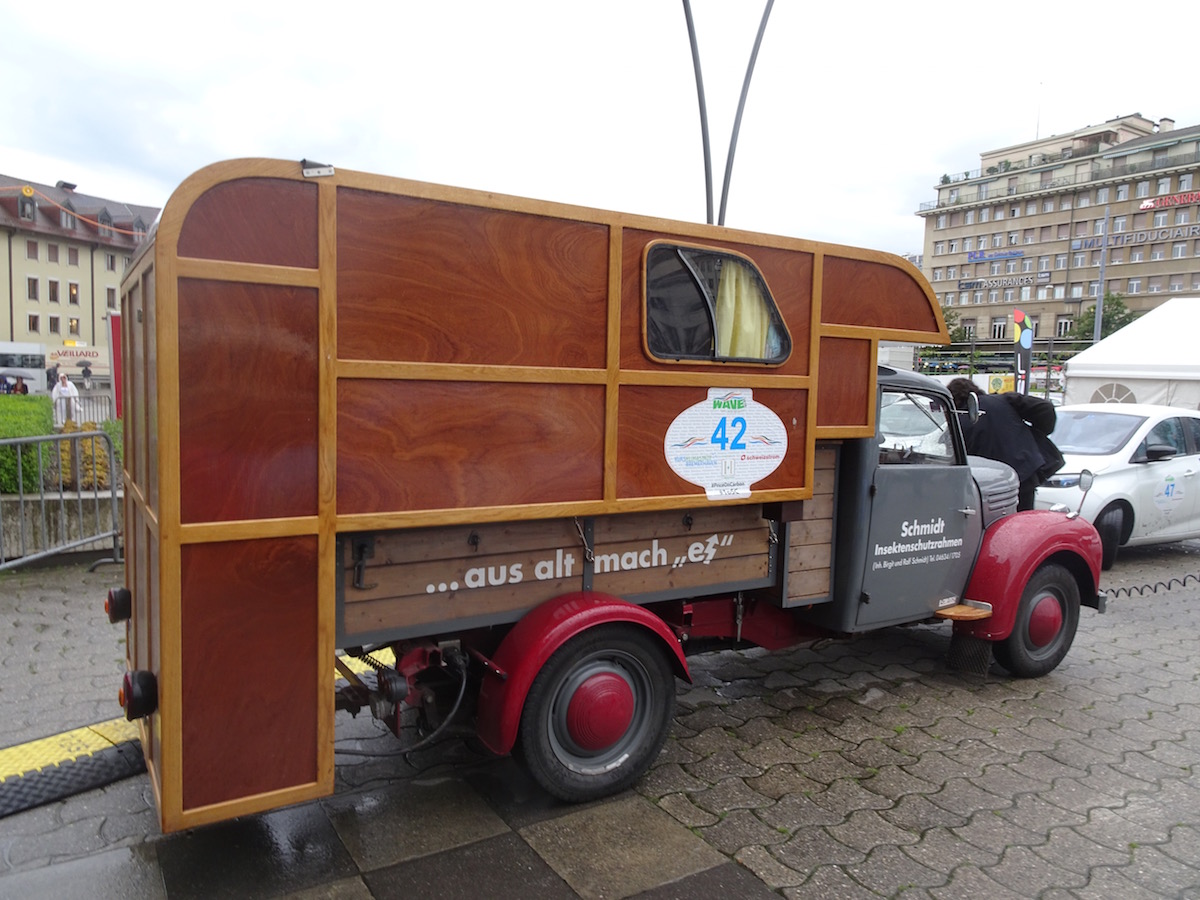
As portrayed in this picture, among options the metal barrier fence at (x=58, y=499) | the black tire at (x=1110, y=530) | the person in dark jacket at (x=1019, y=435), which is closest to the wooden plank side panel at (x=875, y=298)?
the person in dark jacket at (x=1019, y=435)

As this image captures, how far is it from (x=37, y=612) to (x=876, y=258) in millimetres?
6097

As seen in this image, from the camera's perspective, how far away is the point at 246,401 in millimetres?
2686

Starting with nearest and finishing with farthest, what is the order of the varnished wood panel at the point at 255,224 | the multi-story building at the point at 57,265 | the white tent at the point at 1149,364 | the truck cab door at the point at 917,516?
the varnished wood panel at the point at 255,224 < the truck cab door at the point at 917,516 < the white tent at the point at 1149,364 < the multi-story building at the point at 57,265

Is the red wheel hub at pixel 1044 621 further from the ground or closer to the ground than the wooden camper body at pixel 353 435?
closer to the ground

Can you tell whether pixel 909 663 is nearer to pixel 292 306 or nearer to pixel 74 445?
pixel 292 306

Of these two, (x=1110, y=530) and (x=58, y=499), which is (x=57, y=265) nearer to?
(x=58, y=499)

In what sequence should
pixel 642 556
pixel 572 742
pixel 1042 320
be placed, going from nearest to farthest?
pixel 572 742
pixel 642 556
pixel 1042 320

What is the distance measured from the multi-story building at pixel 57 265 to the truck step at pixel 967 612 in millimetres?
65219

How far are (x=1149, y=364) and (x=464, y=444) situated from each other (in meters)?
15.0

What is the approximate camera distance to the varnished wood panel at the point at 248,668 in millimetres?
2697

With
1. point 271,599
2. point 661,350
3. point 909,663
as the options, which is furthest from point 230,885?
point 909,663

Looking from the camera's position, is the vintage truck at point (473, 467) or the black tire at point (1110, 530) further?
the black tire at point (1110, 530)

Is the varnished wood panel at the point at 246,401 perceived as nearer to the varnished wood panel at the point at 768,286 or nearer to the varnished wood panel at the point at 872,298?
the varnished wood panel at the point at 768,286

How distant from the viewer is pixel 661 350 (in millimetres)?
3561
